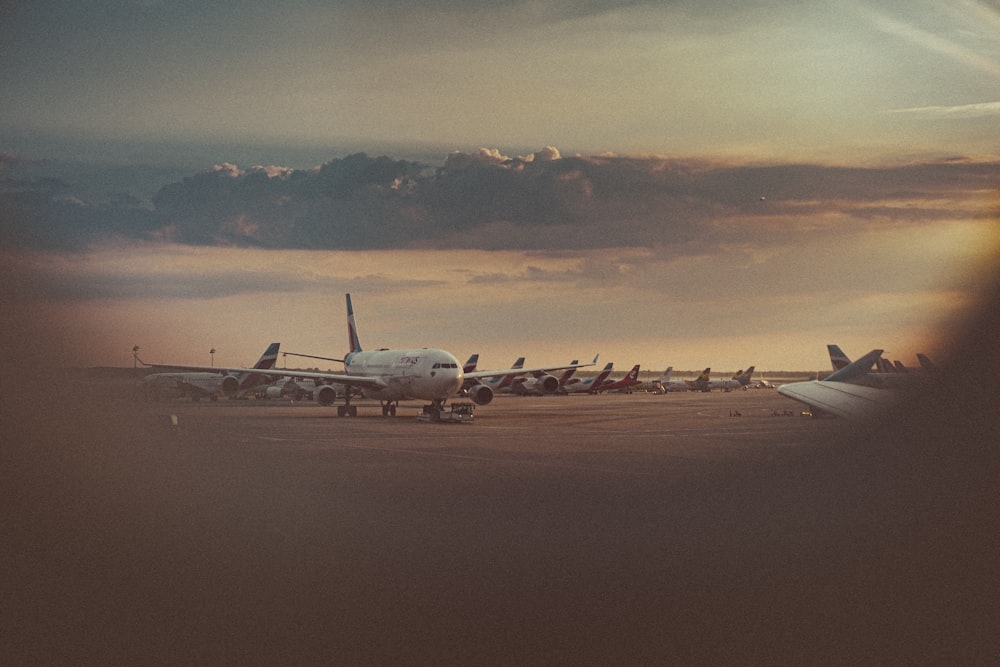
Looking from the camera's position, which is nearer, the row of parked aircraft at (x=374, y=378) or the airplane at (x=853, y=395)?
the airplane at (x=853, y=395)

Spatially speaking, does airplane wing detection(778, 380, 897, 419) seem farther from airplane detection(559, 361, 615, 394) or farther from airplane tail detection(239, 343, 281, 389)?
airplane detection(559, 361, 615, 394)

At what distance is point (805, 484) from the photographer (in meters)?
17.4

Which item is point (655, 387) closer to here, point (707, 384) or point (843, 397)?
point (707, 384)

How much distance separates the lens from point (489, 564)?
34.6ft

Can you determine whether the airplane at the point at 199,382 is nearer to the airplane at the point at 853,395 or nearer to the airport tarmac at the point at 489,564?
the airport tarmac at the point at 489,564

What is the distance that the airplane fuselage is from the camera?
5138 cm

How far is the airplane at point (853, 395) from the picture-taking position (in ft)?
44.3

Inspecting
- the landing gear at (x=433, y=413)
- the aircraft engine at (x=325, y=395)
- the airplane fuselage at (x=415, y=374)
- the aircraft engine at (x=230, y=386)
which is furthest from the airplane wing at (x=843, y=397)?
the aircraft engine at (x=230, y=386)

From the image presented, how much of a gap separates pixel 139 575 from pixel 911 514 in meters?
10.5

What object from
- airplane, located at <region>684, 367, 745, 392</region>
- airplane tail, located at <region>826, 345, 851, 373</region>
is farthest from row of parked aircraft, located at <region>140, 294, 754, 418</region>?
airplane, located at <region>684, 367, 745, 392</region>

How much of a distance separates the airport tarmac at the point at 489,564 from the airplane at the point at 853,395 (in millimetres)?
423

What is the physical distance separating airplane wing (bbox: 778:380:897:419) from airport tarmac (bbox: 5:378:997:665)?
16.4 inches

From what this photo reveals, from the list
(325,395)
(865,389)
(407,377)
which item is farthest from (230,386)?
(865,389)

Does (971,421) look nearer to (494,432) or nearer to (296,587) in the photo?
(296,587)
